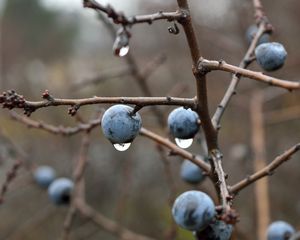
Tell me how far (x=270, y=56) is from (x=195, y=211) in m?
0.61

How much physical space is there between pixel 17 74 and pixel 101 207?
498 centimetres

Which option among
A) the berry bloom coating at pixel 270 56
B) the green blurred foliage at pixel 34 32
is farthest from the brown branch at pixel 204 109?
the green blurred foliage at pixel 34 32

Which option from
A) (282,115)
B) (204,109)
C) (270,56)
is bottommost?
(204,109)

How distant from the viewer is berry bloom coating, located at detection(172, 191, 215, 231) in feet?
3.79

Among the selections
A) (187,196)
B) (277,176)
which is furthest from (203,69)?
(277,176)

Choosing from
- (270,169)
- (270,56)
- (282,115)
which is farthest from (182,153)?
(282,115)

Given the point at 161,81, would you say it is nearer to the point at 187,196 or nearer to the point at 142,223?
the point at 142,223

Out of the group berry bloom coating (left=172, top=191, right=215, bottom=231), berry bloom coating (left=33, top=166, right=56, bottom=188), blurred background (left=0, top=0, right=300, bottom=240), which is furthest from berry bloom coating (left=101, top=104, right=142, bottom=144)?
berry bloom coating (left=33, top=166, right=56, bottom=188)

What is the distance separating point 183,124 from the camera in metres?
1.44

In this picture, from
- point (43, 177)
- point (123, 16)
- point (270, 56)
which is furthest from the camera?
point (43, 177)

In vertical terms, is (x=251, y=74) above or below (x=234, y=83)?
below

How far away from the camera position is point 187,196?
4.02ft

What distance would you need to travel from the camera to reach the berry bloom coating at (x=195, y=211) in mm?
1156

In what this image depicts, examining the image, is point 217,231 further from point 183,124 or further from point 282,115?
point 282,115
